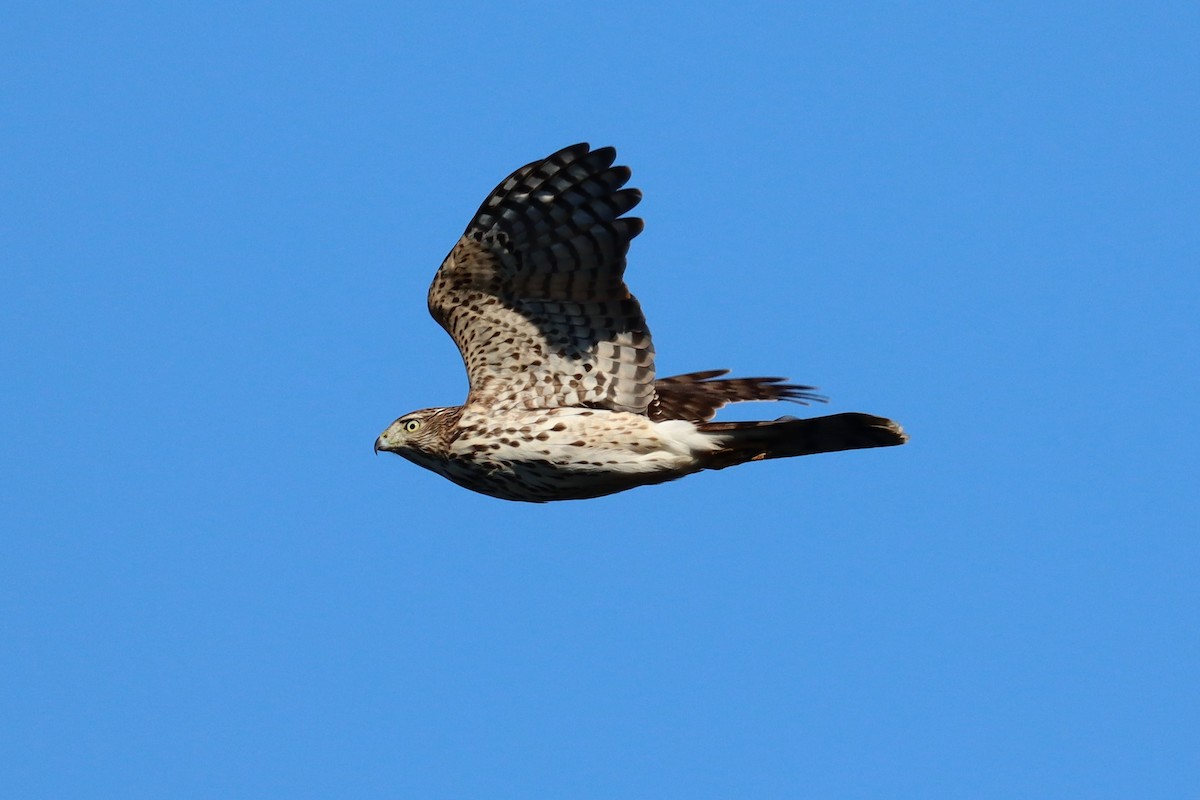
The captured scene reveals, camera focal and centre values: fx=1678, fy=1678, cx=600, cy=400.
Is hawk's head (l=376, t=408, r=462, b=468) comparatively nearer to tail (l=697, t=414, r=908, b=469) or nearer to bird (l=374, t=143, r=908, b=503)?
bird (l=374, t=143, r=908, b=503)

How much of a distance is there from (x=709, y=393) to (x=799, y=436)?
1.66m

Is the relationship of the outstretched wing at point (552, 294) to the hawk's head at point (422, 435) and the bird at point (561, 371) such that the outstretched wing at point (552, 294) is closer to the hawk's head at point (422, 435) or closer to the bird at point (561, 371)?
the bird at point (561, 371)

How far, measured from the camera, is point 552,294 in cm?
946

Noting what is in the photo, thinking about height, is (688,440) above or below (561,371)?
below

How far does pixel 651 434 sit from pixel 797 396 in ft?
5.77

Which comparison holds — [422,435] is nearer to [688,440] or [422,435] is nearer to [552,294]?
[552,294]

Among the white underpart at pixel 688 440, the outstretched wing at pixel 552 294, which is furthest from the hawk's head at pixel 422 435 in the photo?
the white underpart at pixel 688 440

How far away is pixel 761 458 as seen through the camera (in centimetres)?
934

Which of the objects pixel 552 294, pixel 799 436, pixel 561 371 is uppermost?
pixel 552 294

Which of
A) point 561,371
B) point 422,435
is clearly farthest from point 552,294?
point 422,435

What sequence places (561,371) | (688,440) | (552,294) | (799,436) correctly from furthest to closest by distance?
1. (561,371)
2. (552,294)
3. (688,440)
4. (799,436)

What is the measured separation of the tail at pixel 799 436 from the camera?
9.02 metres

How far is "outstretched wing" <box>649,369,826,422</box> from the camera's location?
10.5m

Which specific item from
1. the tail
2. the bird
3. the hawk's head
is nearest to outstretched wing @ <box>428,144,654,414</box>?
the bird
